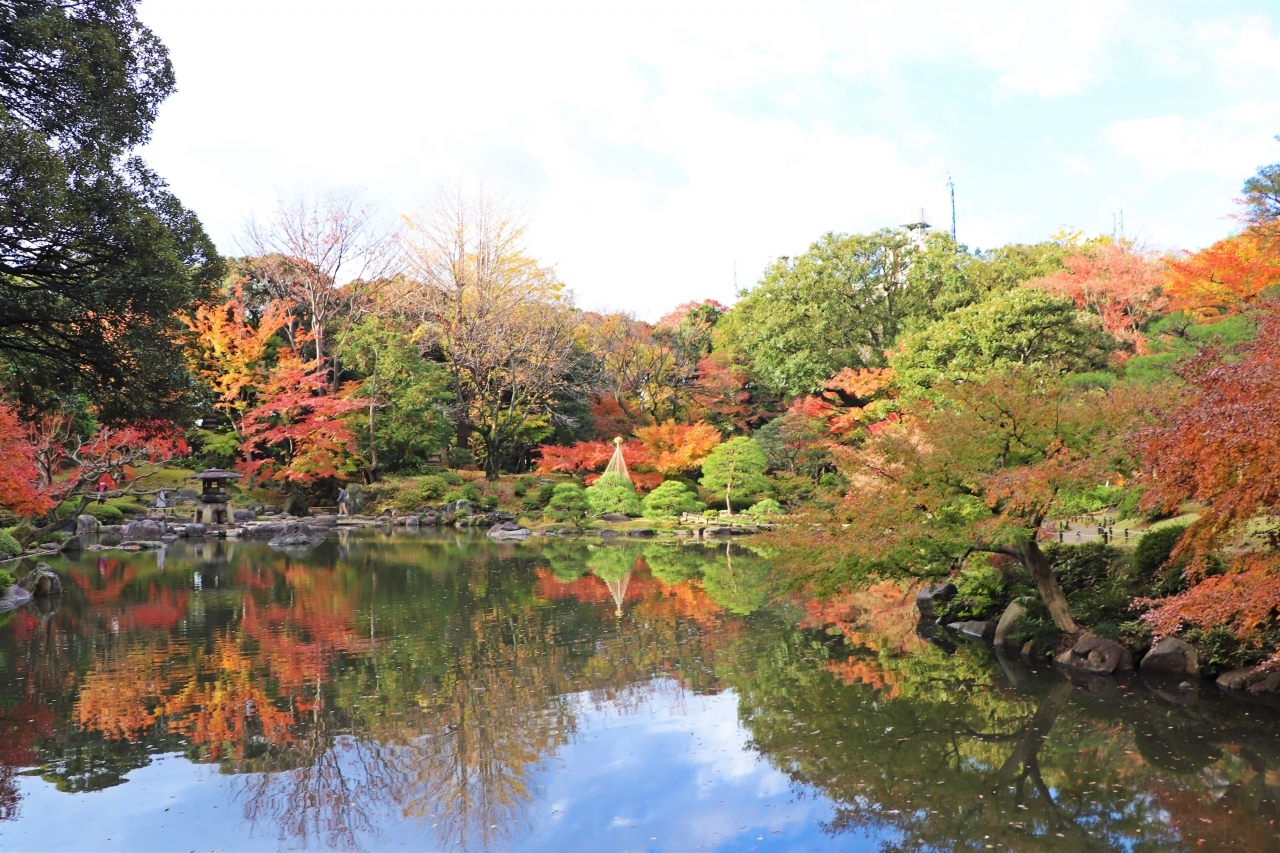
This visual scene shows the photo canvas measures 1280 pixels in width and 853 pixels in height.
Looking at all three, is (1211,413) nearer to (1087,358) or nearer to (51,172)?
(51,172)

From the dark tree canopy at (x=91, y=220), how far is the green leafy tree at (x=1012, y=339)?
14.8 metres

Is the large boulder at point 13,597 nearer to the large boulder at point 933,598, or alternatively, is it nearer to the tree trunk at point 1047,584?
the large boulder at point 933,598

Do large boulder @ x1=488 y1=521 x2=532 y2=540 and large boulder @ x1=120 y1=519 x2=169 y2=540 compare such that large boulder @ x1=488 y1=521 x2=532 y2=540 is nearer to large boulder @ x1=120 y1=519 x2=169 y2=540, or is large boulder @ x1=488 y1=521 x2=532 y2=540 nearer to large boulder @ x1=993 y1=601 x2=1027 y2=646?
large boulder @ x1=120 y1=519 x2=169 y2=540

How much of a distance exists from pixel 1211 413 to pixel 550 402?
24.1 meters

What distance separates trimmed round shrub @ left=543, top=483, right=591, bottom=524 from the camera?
965 inches

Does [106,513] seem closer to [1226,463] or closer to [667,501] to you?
[667,501]

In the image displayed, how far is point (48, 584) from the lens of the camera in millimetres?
13734

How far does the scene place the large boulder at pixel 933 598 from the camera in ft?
39.6

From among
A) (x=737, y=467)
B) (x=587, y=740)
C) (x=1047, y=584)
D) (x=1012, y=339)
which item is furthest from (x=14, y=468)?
(x=1012, y=339)

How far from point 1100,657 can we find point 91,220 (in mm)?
9955

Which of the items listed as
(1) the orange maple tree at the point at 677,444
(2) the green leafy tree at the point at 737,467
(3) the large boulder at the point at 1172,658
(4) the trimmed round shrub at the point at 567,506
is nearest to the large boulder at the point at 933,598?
A: (3) the large boulder at the point at 1172,658

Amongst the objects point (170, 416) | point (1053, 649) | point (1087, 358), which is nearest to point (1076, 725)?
point (1053, 649)

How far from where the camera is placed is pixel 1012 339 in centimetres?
1803

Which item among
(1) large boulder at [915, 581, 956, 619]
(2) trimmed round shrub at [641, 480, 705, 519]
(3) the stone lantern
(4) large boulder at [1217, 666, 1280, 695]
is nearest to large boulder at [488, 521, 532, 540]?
(2) trimmed round shrub at [641, 480, 705, 519]
